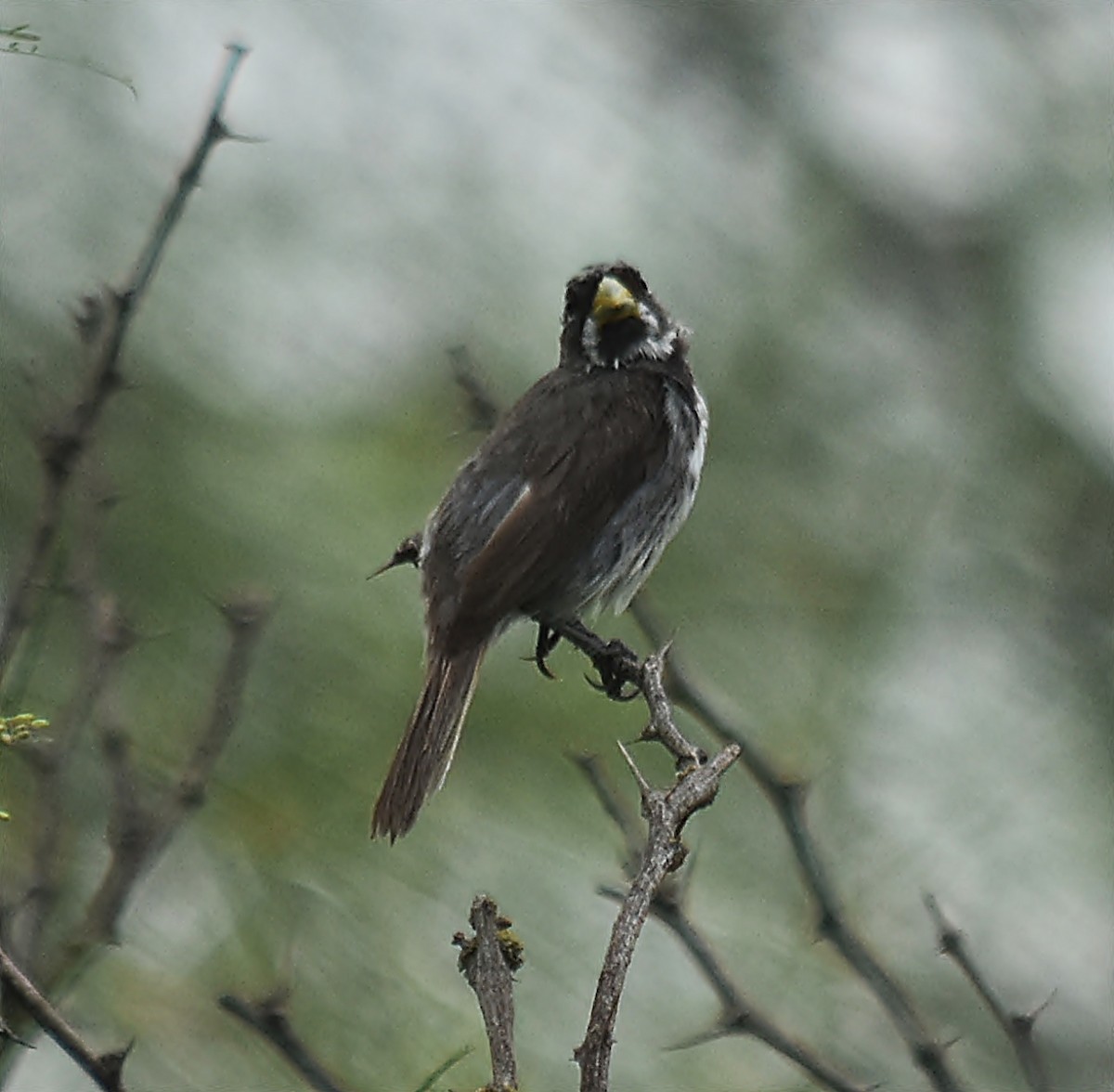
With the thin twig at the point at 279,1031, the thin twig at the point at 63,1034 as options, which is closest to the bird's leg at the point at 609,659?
the thin twig at the point at 279,1031

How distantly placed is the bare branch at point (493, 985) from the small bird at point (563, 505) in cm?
200

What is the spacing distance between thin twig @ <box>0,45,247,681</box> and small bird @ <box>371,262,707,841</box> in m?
→ 1.48

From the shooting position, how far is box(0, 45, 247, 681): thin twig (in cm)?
294

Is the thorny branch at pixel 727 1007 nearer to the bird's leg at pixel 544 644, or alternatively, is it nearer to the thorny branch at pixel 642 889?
the thorny branch at pixel 642 889

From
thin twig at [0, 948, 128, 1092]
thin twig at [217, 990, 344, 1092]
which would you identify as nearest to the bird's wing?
thin twig at [217, 990, 344, 1092]

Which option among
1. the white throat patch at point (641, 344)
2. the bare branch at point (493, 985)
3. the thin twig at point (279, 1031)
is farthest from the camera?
the white throat patch at point (641, 344)

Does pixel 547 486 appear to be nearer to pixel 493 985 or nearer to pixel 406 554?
pixel 406 554

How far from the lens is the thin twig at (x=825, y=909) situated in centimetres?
304

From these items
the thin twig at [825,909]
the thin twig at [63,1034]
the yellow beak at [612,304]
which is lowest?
the thin twig at [63,1034]

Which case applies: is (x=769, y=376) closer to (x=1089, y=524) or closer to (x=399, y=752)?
(x=1089, y=524)

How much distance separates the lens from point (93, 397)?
3.02m

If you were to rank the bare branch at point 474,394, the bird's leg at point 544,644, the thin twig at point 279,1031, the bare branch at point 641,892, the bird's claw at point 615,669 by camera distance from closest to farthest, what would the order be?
the bare branch at point 641,892 → the thin twig at point 279,1031 → the bare branch at point 474,394 → the bird's claw at point 615,669 → the bird's leg at point 544,644

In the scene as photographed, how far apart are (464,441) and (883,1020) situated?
6.22ft

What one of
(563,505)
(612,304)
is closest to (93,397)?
(563,505)
